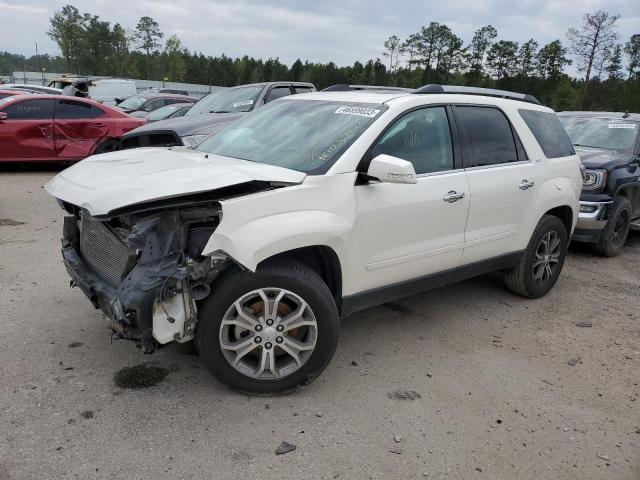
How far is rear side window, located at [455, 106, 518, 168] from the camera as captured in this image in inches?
166

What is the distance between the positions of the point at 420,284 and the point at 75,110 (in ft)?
29.7

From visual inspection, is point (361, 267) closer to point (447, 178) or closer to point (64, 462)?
point (447, 178)

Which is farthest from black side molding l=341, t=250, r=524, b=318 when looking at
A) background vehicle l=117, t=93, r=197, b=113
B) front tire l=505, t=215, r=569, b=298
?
background vehicle l=117, t=93, r=197, b=113

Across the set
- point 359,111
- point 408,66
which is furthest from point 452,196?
point 408,66

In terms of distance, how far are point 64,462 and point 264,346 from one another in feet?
3.81

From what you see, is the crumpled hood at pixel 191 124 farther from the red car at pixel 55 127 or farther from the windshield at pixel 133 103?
the windshield at pixel 133 103

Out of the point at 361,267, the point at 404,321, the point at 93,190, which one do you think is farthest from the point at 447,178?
the point at 93,190

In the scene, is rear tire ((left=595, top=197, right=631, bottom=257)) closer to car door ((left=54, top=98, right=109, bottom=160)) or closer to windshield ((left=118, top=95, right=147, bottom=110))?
car door ((left=54, top=98, right=109, bottom=160))

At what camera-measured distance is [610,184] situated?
6.84 meters

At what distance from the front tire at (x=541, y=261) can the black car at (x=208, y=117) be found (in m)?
4.29

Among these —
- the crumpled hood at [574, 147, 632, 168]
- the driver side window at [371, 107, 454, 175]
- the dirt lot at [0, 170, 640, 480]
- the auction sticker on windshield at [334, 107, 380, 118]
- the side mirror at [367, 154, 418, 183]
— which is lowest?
the dirt lot at [0, 170, 640, 480]

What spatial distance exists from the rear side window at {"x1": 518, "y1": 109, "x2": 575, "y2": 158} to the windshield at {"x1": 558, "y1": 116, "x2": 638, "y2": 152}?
299 centimetres

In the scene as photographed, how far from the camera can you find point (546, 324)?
472cm

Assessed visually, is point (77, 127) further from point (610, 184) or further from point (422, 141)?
point (610, 184)
